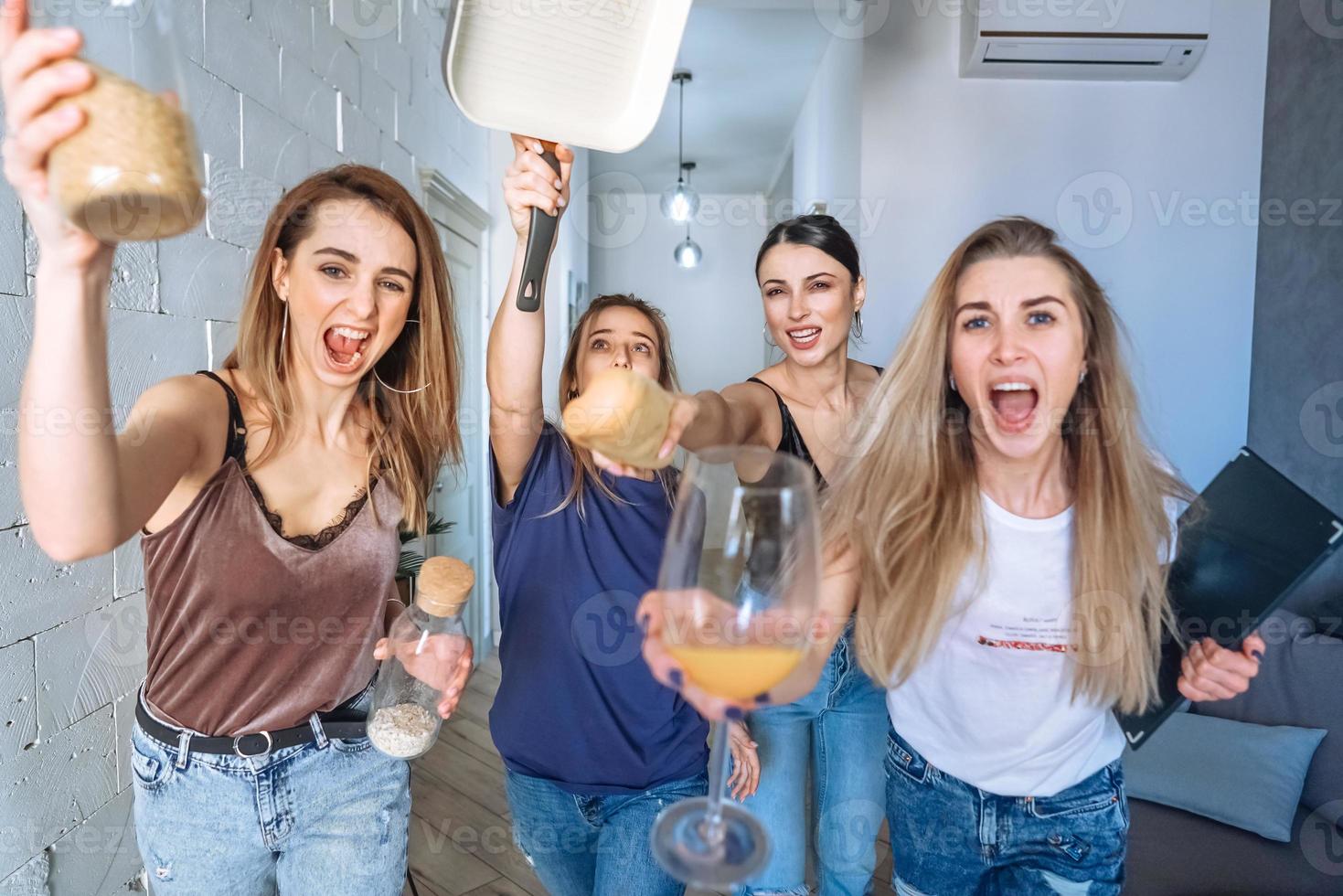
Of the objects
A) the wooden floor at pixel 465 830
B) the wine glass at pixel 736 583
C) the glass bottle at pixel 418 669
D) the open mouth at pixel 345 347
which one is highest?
the open mouth at pixel 345 347

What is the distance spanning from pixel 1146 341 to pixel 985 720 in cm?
233

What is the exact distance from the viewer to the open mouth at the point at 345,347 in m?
1.12

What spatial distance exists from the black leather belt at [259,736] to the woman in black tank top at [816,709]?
0.74 metres

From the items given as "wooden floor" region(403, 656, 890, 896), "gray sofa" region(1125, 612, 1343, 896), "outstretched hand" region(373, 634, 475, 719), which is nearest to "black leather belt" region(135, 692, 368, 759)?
"outstretched hand" region(373, 634, 475, 719)

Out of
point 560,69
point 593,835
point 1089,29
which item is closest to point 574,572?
point 593,835

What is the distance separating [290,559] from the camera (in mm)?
1058

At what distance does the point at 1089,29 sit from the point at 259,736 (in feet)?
9.64

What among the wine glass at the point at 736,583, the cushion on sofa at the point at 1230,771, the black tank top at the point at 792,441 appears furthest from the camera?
the cushion on sofa at the point at 1230,771

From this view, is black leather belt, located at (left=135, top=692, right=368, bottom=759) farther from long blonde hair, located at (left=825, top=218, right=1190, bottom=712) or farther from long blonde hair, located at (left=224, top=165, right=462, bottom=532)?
long blonde hair, located at (left=825, top=218, right=1190, bottom=712)

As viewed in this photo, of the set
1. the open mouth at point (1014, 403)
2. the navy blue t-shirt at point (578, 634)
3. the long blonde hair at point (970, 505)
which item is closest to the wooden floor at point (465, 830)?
A: the navy blue t-shirt at point (578, 634)

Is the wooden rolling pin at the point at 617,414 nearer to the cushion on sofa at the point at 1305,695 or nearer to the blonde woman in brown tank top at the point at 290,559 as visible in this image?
the blonde woman in brown tank top at the point at 290,559

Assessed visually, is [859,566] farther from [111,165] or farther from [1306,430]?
[1306,430]

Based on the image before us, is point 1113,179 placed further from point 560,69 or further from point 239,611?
point 239,611

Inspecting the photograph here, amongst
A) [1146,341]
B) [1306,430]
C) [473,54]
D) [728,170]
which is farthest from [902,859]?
[728,170]
